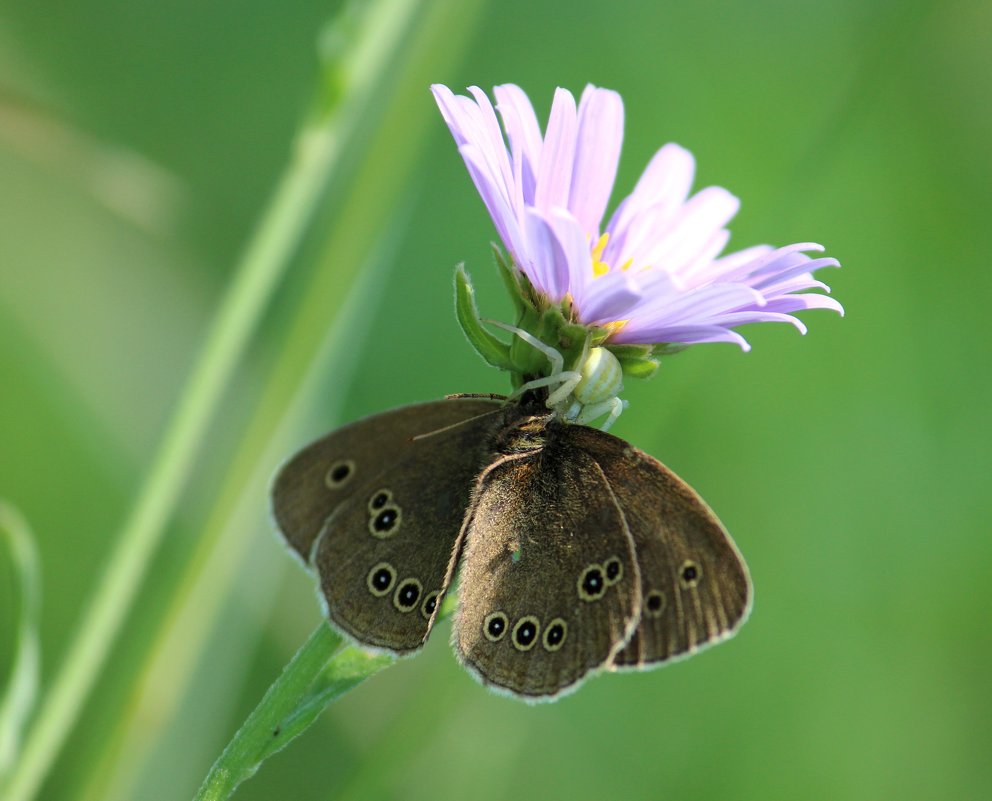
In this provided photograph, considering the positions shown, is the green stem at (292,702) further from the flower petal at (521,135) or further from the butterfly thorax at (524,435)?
the flower petal at (521,135)

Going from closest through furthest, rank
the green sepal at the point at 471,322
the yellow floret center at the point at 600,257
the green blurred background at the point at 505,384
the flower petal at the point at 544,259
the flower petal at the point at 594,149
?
1. the flower petal at the point at 544,259
2. the green sepal at the point at 471,322
3. the flower petal at the point at 594,149
4. the yellow floret center at the point at 600,257
5. the green blurred background at the point at 505,384

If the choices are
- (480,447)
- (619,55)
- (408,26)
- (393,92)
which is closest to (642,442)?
(480,447)

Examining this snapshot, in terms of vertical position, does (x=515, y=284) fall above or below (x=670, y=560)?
above

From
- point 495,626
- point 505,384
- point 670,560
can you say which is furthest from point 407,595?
point 505,384

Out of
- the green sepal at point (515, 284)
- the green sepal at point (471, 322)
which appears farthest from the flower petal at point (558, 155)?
the green sepal at point (471, 322)

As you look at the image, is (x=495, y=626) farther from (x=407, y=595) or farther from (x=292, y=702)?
(x=292, y=702)
